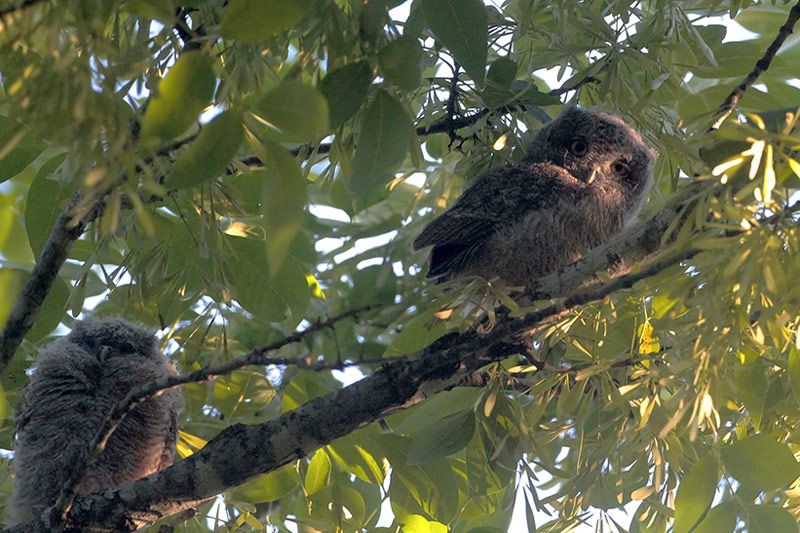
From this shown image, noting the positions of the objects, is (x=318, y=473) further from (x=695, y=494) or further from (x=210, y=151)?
(x=210, y=151)

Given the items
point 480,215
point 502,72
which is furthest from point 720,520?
point 502,72

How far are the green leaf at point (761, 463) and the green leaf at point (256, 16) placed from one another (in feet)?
3.95

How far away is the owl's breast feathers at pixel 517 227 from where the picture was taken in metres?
1.90

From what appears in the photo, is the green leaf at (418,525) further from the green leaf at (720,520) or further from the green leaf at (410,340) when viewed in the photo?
the green leaf at (720,520)

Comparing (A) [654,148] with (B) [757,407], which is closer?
(B) [757,407]

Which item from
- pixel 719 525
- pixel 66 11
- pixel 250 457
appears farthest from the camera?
pixel 719 525

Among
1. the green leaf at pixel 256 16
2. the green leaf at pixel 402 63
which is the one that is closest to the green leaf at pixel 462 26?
the green leaf at pixel 402 63

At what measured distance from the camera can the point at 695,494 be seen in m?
1.70

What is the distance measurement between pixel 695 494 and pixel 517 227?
2.09 feet

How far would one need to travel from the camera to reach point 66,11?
96cm

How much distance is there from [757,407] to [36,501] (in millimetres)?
1513

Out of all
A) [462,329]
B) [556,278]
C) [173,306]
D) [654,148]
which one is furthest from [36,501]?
[654,148]

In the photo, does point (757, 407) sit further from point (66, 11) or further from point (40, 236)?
point (40, 236)

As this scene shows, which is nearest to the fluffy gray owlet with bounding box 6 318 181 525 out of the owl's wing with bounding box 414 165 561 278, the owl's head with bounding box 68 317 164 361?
the owl's head with bounding box 68 317 164 361
